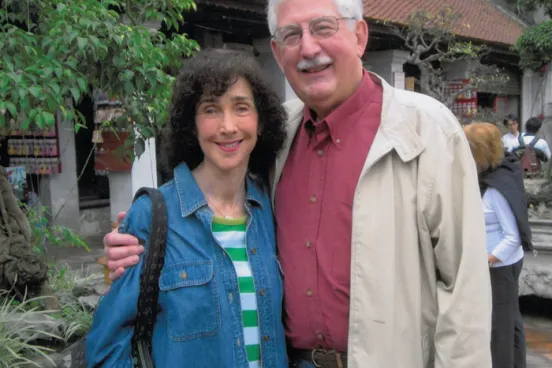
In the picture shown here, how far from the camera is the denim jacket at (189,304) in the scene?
1723 mm

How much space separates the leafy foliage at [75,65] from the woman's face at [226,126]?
4.87 feet

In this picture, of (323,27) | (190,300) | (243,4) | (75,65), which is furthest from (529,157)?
(190,300)

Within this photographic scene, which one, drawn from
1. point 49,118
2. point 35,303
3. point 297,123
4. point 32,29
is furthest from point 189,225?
point 32,29

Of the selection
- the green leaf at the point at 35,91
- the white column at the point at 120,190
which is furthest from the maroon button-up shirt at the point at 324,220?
the white column at the point at 120,190

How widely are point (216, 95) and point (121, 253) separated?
1.79 ft

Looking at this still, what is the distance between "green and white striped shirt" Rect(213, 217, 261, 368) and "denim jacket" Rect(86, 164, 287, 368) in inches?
0.7

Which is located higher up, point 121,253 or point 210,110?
point 210,110

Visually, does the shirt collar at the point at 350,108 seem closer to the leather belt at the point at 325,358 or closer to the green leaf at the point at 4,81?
the leather belt at the point at 325,358

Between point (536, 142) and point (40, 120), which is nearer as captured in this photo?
point (40, 120)

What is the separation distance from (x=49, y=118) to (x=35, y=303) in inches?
55.0

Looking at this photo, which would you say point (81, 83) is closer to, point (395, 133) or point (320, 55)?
point (320, 55)

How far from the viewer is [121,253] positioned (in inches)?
68.5

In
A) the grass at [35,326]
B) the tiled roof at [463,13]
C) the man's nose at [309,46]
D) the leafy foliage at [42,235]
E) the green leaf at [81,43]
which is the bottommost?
the grass at [35,326]

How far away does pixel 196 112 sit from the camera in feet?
6.35
